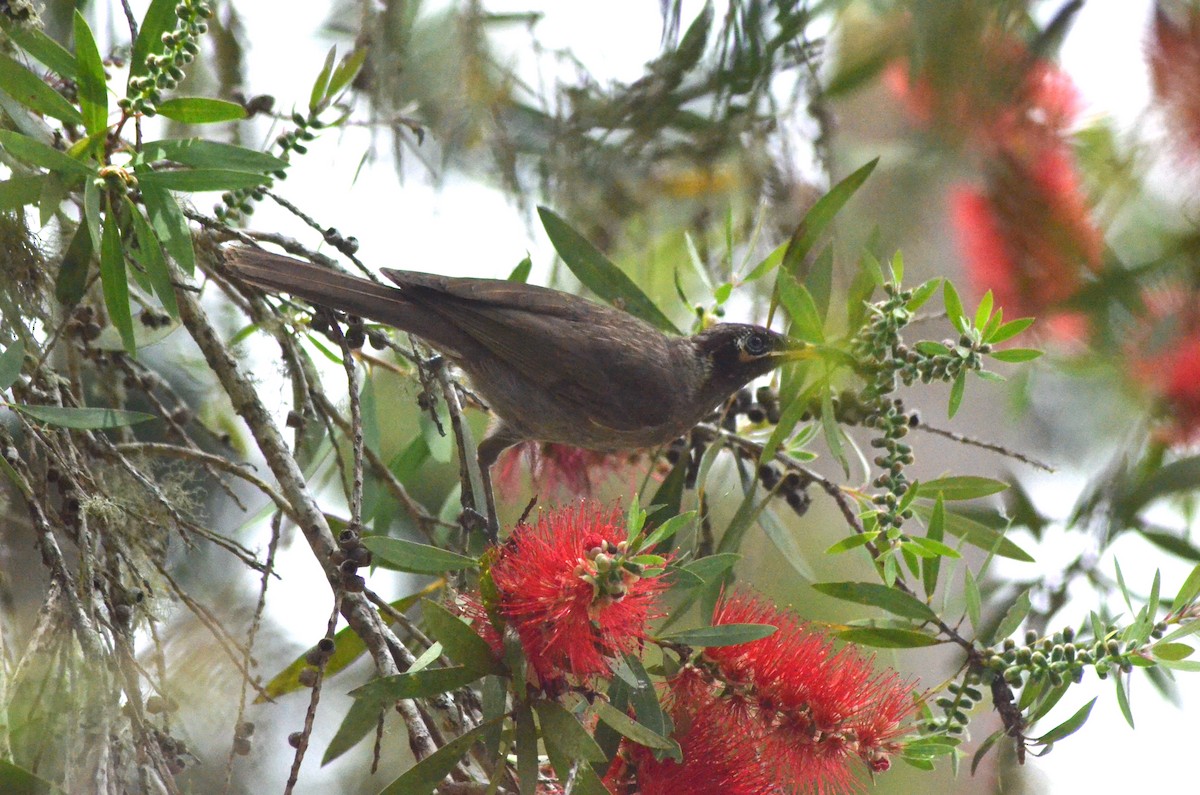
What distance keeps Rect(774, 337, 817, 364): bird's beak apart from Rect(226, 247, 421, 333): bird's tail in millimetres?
1036

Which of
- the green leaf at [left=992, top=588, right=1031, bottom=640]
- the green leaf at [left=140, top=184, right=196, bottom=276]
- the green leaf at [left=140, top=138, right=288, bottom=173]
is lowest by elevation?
the green leaf at [left=992, top=588, right=1031, bottom=640]

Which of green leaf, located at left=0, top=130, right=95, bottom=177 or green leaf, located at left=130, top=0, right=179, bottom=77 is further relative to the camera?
green leaf, located at left=130, top=0, right=179, bottom=77

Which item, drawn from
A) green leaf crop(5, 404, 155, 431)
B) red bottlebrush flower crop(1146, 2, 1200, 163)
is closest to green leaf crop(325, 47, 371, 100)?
green leaf crop(5, 404, 155, 431)

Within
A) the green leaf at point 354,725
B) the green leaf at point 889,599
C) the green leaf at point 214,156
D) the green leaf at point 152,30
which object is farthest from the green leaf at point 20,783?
the green leaf at point 889,599

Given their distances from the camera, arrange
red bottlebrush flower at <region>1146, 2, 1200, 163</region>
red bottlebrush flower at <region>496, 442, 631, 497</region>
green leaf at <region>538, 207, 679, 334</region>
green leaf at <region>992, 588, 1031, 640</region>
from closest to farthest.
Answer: green leaf at <region>992, 588, 1031, 640</region>, green leaf at <region>538, 207, 679, 334</region>, red bottlebrush flower at <region>1146, 2, 1200, 163</region>, red bottlebrush flower at <region>496, 442, 631, 497</region>

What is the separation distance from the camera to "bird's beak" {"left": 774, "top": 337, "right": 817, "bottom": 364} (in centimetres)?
253

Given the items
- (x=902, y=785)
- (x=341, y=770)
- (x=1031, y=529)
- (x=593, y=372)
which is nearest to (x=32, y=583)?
(x=593, y=372)

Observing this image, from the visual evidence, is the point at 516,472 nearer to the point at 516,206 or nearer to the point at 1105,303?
the point at 516,206

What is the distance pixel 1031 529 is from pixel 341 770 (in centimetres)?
262

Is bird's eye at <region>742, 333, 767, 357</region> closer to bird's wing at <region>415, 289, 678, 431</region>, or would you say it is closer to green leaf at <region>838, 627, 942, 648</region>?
bird's wing at <region>415, 289, 678, 431</region>

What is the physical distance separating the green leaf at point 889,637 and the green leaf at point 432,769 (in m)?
0.81

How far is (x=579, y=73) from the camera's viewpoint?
379 cm

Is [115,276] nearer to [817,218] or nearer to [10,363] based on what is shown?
[10,363]

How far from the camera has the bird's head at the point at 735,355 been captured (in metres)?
3.24
